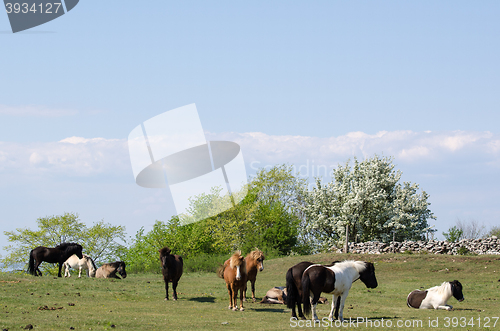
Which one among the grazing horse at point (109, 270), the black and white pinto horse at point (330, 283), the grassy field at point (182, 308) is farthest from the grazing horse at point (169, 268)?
the grazing horse at point (109, 270)

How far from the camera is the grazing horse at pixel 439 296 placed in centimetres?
1515

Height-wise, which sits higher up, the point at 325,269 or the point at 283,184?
the point at 283,184

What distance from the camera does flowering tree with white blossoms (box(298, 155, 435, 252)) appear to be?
45.8 m

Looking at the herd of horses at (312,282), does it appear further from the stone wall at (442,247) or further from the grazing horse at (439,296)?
the stone wall at (442,247)

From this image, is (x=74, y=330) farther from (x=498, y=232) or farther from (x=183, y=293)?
(x=498, y=232)

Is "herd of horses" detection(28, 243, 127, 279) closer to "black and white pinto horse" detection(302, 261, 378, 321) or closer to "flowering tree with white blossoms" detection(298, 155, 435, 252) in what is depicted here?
"black and white pinto horse" detection(302, 261, 378, 321)

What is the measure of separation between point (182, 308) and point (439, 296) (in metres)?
8.59

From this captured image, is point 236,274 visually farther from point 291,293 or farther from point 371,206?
point 371,206

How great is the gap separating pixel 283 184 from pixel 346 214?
17.4 meters

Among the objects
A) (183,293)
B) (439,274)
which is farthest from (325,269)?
(439,274)

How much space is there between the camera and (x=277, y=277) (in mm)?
30453

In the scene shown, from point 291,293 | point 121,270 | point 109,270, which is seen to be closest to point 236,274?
point 291,293

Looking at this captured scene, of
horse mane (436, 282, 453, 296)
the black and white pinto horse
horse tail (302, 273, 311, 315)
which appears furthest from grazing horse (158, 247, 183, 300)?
horse mane (436, 282, 453, 296)

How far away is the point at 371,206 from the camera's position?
151ft
